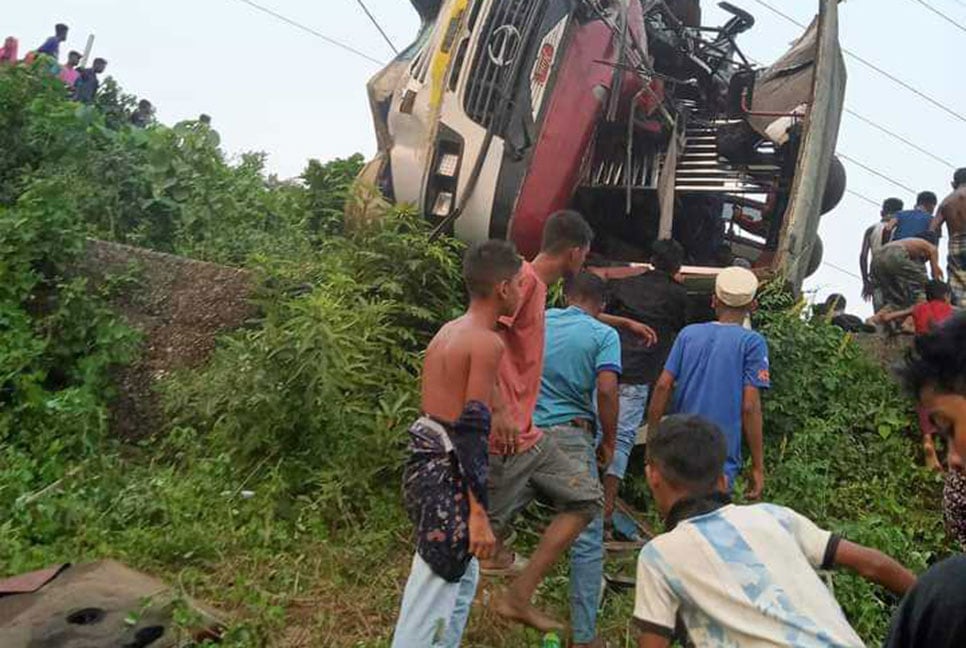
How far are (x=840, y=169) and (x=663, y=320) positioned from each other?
3.55 metres

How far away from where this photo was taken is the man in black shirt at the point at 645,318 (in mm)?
5047

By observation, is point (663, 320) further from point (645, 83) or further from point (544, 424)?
point (645, 83)

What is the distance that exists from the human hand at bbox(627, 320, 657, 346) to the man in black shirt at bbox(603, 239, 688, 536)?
4 cm

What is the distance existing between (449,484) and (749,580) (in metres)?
1.13

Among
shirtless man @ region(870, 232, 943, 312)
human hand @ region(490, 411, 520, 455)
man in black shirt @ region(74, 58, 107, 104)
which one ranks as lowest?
human hand @ region(490, 411, 520, 455)

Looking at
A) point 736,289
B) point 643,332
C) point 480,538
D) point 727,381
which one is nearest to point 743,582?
point 480,538

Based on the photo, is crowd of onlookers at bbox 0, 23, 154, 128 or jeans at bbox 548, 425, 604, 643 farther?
crowd of onlookers at bbox 0, 23, 154, 128

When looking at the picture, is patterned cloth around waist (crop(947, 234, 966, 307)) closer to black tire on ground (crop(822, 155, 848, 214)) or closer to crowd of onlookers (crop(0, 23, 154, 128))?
black tire on ground (crop(822, 155, 848, 214))

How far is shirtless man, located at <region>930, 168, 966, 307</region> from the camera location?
6.57 metres

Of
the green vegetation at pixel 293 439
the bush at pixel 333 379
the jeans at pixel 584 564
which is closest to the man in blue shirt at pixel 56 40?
the green vegetation at pixel 293 439

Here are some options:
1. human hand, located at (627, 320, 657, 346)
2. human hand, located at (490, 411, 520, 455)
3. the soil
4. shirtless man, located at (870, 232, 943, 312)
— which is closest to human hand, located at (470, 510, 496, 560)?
human hand, located at (490, 411, 520, 455)

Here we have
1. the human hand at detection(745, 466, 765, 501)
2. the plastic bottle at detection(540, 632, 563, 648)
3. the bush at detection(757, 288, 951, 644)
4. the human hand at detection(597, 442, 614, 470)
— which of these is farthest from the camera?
the bush at detection(757, 288, 951, 644)

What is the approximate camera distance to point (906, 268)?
671 centimetres

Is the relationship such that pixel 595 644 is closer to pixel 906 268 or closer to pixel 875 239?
pixel 906 268
